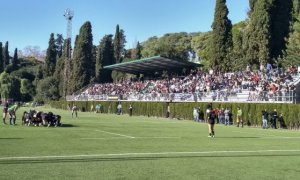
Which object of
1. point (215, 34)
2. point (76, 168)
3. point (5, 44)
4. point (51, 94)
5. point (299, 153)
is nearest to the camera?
point (76, 168)

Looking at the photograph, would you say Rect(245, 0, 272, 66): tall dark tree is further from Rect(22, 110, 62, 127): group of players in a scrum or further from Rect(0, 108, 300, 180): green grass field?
Rect(0, 108, 300, 180): green grass field

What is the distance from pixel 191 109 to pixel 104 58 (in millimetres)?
59795

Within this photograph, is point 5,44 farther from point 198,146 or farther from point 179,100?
point 198,146

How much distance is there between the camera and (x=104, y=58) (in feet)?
352

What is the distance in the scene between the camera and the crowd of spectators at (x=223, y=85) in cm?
4141

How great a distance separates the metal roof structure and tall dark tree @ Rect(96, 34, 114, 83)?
84.3ft

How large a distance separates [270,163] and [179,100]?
41.9 m

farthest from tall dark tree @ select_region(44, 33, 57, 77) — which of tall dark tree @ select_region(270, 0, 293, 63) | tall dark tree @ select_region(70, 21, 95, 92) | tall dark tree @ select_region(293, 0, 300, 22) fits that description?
tall dark tree @ select_region(270, 0, 293, 63)

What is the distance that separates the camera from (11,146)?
56.6 feet

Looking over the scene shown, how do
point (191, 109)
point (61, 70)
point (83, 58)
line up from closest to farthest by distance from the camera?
point (191, 109), point (83, 58), point (61, 70)

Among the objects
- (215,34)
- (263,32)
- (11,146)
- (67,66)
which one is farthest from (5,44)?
(11,146)

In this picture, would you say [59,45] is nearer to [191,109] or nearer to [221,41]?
[221,41]

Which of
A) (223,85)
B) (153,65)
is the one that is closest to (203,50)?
(153,65)

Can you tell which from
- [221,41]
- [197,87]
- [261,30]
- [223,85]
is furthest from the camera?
[221,41]
